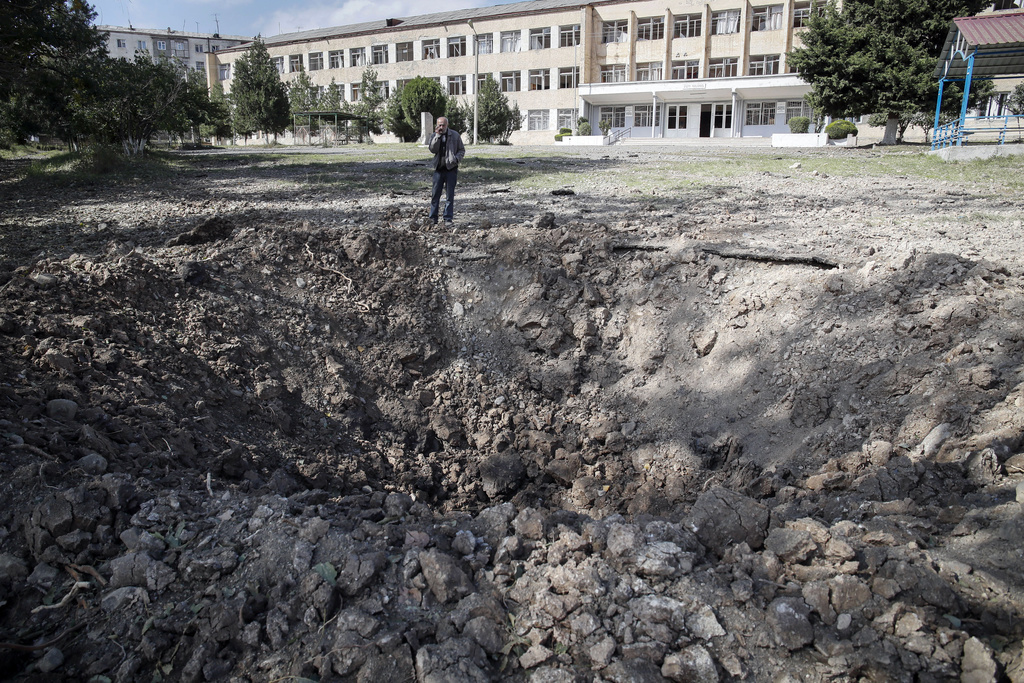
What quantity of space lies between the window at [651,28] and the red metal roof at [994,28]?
26766mm

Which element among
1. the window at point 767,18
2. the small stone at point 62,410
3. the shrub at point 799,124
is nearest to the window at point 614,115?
the window at point 767,18

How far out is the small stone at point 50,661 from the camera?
7.42ft

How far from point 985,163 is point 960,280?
37.3 ft

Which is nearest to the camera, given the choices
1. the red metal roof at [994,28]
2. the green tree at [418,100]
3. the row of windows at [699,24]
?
the red metal roof at [994,28]

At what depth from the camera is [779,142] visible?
27.5m

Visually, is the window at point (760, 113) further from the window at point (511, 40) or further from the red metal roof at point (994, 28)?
the red metal roof at point (994, 28)

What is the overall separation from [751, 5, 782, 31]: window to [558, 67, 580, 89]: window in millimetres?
11218

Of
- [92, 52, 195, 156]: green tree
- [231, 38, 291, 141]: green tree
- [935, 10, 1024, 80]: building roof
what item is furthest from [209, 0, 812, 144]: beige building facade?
[92, 52, 195, 156]: green tree

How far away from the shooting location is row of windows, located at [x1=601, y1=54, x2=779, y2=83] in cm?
3888

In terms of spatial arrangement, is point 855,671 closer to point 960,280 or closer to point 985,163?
point 960,280

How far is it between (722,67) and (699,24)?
9.94ft

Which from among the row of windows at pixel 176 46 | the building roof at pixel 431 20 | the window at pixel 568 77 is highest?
the row of windows at pixel 176 46

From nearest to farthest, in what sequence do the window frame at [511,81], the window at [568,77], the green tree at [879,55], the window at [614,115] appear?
the green tree at [879,55] → the window at [614,115] → the window at [568,77] → the window frame at [511,81]

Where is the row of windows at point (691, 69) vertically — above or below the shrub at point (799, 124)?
above
